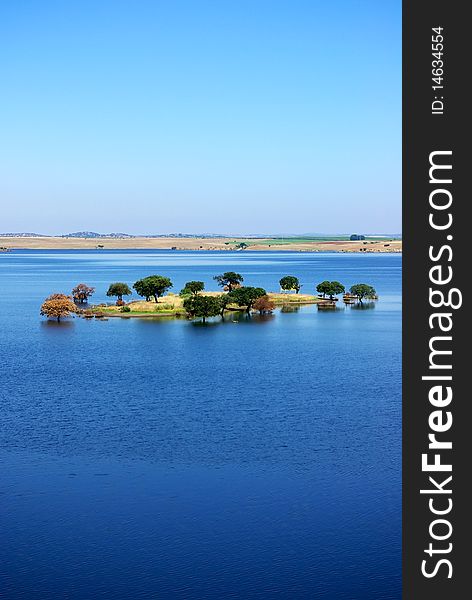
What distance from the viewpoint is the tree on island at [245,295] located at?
122m

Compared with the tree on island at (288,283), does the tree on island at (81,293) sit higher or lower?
lower

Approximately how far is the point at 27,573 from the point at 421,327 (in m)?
19.6

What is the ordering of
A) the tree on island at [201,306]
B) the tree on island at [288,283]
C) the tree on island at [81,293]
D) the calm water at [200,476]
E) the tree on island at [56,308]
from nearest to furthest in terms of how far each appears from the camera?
1. the calm water at [200,476]
2. the tree on island at [56,308]
3. the tree on island at [201,306]
4. the tree on island at [81,293]
5. the tree on island at [288,283]

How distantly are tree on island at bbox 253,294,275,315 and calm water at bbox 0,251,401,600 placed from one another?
1673 inches

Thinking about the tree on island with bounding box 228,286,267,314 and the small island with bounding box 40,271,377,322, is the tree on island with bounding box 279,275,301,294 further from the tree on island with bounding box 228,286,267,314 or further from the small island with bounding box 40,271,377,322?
the tree on island with bounding box 228,286,267,314

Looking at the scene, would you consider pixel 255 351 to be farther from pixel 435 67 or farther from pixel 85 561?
pixel 435 67

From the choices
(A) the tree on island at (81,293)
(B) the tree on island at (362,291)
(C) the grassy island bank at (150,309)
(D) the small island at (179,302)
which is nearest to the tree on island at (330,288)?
(D) the small island at (179,302)

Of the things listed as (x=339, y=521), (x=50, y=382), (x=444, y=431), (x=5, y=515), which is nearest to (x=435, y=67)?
(x=444, y=431)

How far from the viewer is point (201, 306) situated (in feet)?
372

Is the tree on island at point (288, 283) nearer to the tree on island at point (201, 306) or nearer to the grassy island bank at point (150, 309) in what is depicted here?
the grassy island bank at point (150, 309)

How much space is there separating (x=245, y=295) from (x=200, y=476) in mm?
80233

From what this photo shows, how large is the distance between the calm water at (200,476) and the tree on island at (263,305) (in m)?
42.5

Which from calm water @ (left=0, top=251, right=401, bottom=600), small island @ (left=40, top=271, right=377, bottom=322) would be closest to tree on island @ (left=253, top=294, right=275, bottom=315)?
small island @ (left=40, top=271, right=377, bottom=322)

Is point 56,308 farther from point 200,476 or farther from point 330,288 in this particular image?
point 200,476
